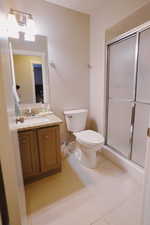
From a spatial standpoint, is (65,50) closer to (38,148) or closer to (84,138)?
(84,138)

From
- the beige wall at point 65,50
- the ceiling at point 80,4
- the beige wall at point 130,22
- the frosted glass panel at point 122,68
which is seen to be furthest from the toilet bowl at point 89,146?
the ceiling at point 80,4

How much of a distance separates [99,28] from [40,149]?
2.09 m

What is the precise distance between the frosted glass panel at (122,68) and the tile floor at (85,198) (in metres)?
1.17

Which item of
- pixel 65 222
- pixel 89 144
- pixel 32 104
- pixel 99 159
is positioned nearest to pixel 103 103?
pixel 89 144

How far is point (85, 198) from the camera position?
4.65ft

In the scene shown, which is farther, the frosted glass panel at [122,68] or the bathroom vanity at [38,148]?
the frosted glass panel at [122,68]

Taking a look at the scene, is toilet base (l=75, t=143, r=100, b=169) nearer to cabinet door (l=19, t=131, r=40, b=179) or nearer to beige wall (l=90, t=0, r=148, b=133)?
beige wall (l=90, t=0, r=148, b=133)

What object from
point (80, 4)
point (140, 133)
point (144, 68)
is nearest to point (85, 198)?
point (140, 133)

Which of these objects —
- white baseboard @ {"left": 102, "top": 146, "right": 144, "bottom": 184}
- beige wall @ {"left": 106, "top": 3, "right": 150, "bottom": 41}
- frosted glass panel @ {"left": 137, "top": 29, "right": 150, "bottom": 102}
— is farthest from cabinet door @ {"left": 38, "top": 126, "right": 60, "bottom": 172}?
beige wall @ {"left": 106, "top": 3, "right": 150, "bottom": 41}

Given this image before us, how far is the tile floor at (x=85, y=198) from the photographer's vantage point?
1.20m

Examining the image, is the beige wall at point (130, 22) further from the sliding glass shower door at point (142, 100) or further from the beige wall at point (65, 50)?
the beige wall at point (65, 50)

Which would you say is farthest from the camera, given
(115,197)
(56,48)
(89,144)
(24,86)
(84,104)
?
(84,104)

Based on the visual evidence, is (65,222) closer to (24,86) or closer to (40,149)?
(40,149)

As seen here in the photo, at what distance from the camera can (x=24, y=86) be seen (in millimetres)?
1924
